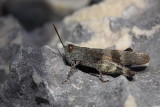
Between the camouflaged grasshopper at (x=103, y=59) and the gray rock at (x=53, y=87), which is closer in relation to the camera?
the gray rock at (x=53, y=87)

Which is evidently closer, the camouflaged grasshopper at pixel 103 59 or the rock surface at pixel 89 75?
the rock surface at pixel 89 75

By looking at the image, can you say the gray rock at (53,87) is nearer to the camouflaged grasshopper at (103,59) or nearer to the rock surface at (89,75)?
the rock surface at (89,75)

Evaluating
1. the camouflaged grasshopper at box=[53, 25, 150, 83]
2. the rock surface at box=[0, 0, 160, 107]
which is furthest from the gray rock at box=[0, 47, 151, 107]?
the camouflaged grasshopper at box=[53, 25, 150, 83]

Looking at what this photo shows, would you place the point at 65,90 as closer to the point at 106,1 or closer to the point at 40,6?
the point at 106,1

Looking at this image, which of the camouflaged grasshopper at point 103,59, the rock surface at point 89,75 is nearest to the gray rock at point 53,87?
the rock surface at point 89,75

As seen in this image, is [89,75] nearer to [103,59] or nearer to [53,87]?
[103,59]

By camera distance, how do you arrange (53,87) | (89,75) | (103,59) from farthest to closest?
(103,59) → (89,75) → (53,87)

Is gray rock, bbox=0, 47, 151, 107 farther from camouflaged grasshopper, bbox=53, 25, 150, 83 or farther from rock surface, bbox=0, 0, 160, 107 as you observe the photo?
camouflaged grasshopper, bbox=53, 25, 150, 83

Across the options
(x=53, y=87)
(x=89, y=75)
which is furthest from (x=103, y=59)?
(x=53, y=87)
